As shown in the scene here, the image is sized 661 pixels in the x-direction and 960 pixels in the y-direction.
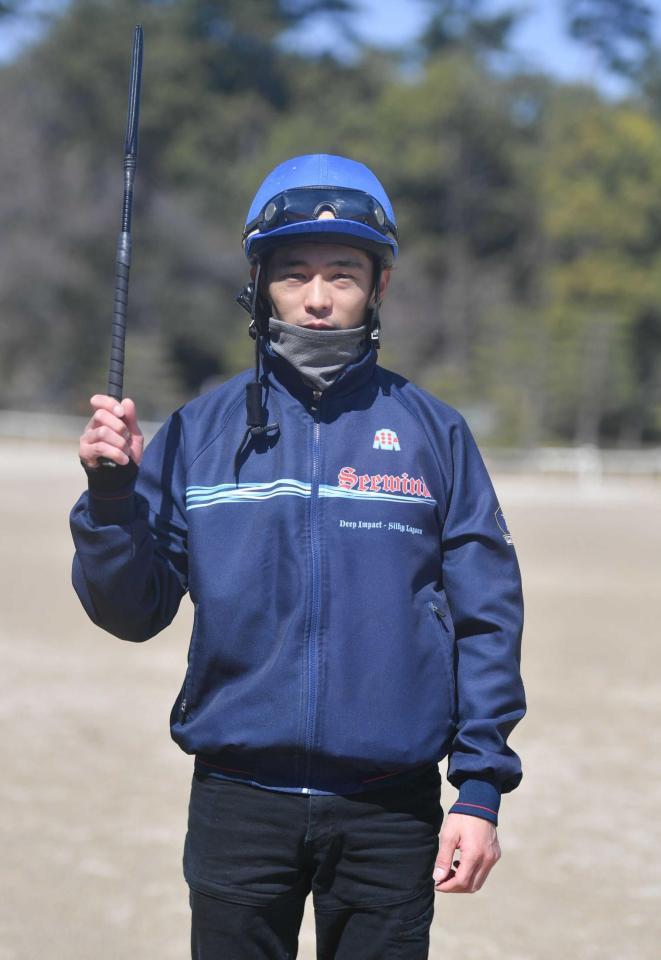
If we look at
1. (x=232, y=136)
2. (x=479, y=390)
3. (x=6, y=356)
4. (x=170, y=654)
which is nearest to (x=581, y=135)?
(x=479, y=390)

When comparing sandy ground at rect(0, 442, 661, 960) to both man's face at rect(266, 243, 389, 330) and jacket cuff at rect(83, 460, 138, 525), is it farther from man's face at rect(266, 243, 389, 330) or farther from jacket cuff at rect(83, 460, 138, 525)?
man's face at rect(266, 243, 389, 330)

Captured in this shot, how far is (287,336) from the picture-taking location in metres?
2.38

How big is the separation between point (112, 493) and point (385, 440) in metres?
0.51

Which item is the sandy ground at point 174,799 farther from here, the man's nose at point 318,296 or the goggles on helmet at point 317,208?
the goggles on helmet at point 317,208

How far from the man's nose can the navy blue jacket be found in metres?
0.13

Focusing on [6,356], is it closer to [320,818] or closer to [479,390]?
[479,390]

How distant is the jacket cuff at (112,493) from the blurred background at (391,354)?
7.09 feet

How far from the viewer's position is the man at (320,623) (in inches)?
86.9

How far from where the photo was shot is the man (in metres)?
2.21

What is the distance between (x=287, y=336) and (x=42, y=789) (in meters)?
3.55

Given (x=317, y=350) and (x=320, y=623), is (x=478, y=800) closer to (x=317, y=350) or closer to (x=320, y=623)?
(x=320, y=623)

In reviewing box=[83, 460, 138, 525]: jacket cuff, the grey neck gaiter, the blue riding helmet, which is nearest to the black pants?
box=[83, 460, 138, 525]: jacket cuff

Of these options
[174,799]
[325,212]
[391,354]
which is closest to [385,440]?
[325,212]

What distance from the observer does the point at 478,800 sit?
223cm
